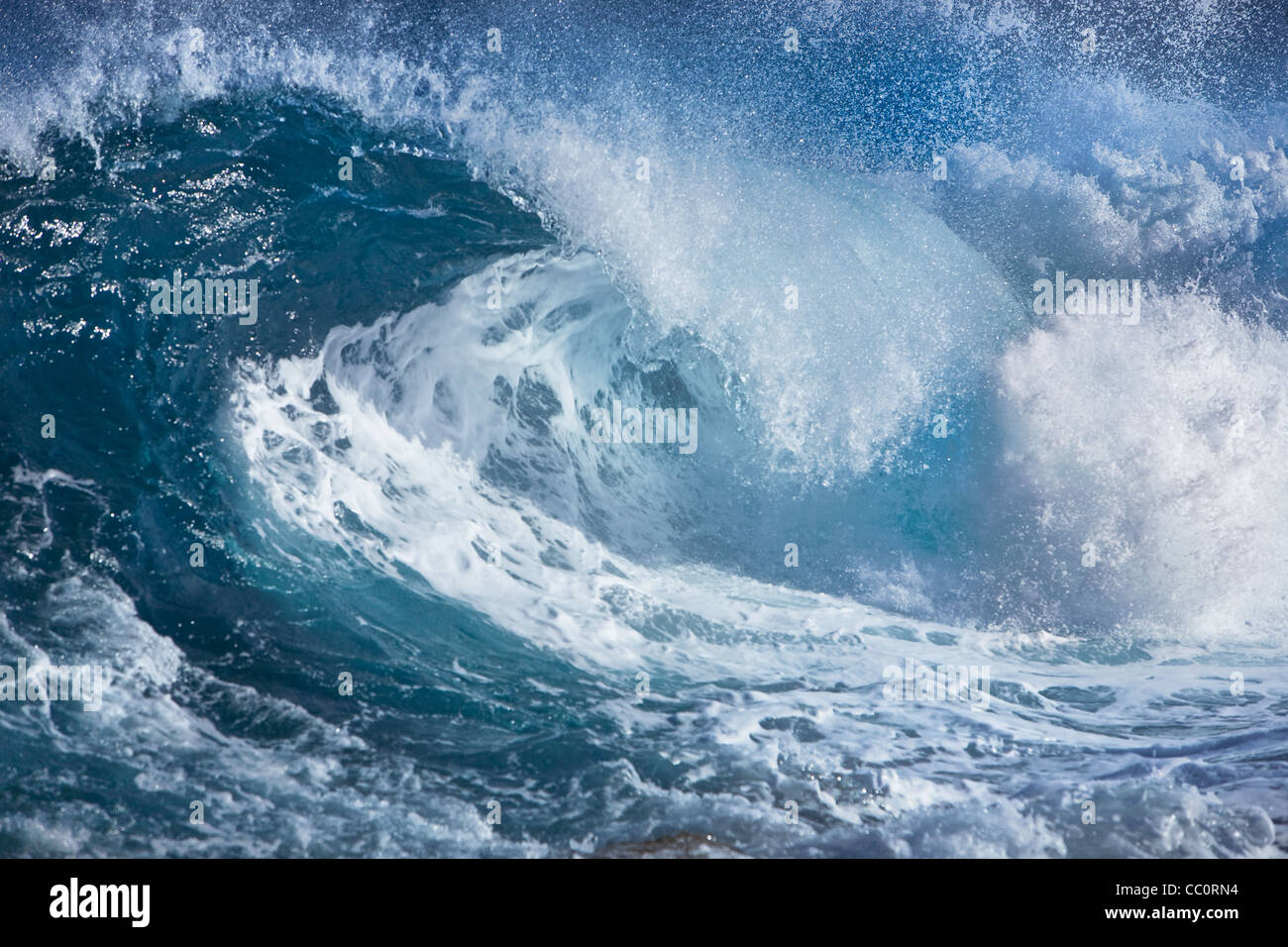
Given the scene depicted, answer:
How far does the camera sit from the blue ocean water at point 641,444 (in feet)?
16.2

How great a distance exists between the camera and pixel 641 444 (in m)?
8.63

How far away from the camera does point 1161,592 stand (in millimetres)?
7883

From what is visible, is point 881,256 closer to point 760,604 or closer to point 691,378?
point 691,378

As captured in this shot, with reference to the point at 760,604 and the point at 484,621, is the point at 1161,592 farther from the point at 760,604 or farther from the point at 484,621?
the point at 484,621

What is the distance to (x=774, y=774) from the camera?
499 cm

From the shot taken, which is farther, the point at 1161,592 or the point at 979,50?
the point at 979,50

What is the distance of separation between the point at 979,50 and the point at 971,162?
A: 1.20 meters

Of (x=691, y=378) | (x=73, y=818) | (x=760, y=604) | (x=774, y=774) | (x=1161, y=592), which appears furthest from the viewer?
(x=691, y=378)

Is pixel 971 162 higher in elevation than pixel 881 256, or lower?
higher

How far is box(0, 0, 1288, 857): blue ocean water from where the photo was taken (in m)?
4.93

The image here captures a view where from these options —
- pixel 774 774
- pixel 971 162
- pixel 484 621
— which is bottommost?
pixel 774 774

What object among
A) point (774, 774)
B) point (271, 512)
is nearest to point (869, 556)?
point (774, 774)

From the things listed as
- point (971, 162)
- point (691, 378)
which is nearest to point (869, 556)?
point (691, 378)

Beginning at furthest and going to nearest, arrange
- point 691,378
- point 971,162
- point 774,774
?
point 971,162 < point 691,378 < point 774,774
